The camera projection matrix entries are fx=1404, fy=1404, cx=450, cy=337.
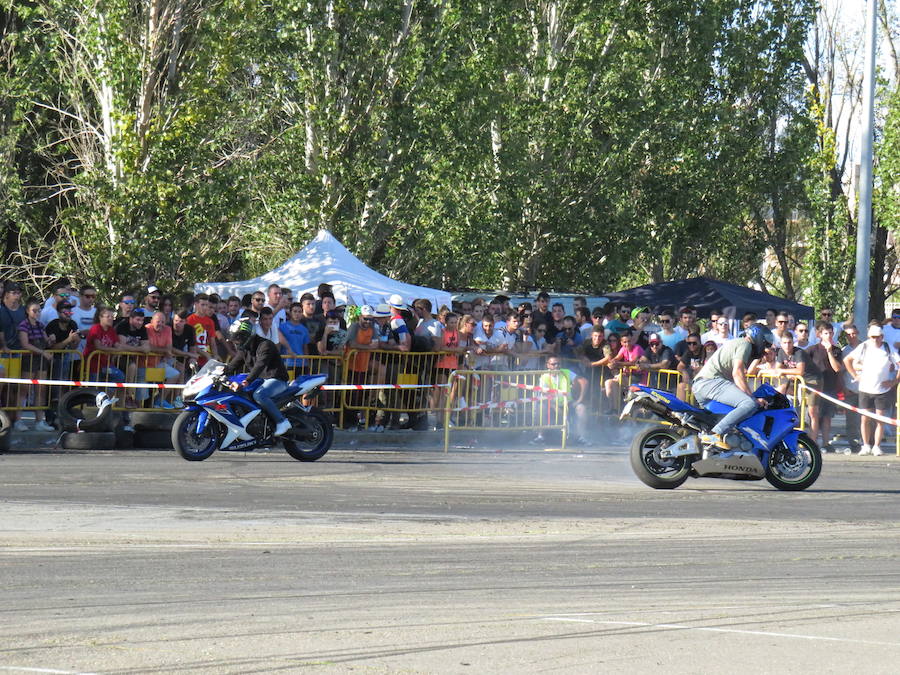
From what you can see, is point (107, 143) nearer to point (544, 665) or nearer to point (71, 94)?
point (71, 94)

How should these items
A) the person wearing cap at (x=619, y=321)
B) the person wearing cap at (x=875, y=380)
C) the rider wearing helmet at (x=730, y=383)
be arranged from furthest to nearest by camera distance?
the person wearing cap at (x=619, y=321), the person wearing cap at (x=875, y=380), the rider wearing helmet at (x=730, y=383)

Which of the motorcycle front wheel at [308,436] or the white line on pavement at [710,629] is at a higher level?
the motorcycle front wheel at [308,436]

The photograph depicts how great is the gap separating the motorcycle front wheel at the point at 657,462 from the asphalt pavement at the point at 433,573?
0.74 ft

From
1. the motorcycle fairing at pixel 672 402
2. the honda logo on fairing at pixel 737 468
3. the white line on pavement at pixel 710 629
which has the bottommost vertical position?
the white line on pavement at pixel 710 629

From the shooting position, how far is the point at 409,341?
19.0m

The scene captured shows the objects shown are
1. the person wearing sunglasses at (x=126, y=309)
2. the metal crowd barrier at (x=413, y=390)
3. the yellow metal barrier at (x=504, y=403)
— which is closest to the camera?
the person wearing sunglasses at (x=126, y=309)

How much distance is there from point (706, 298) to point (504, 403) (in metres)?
13.0

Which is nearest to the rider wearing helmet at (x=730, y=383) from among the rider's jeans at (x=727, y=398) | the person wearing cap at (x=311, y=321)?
the rider's jeans at (x=727, y=398)

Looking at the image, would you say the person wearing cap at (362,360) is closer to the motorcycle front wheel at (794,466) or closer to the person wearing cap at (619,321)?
the person wearing cap at (619,321)

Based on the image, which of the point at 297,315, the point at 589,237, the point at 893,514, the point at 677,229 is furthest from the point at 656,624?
the point at 677,229

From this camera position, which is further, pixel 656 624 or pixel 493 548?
pixel 493 548

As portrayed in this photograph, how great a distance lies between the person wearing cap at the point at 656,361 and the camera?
19.9 meters

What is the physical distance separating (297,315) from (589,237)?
70.5ft

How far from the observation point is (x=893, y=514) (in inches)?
483
